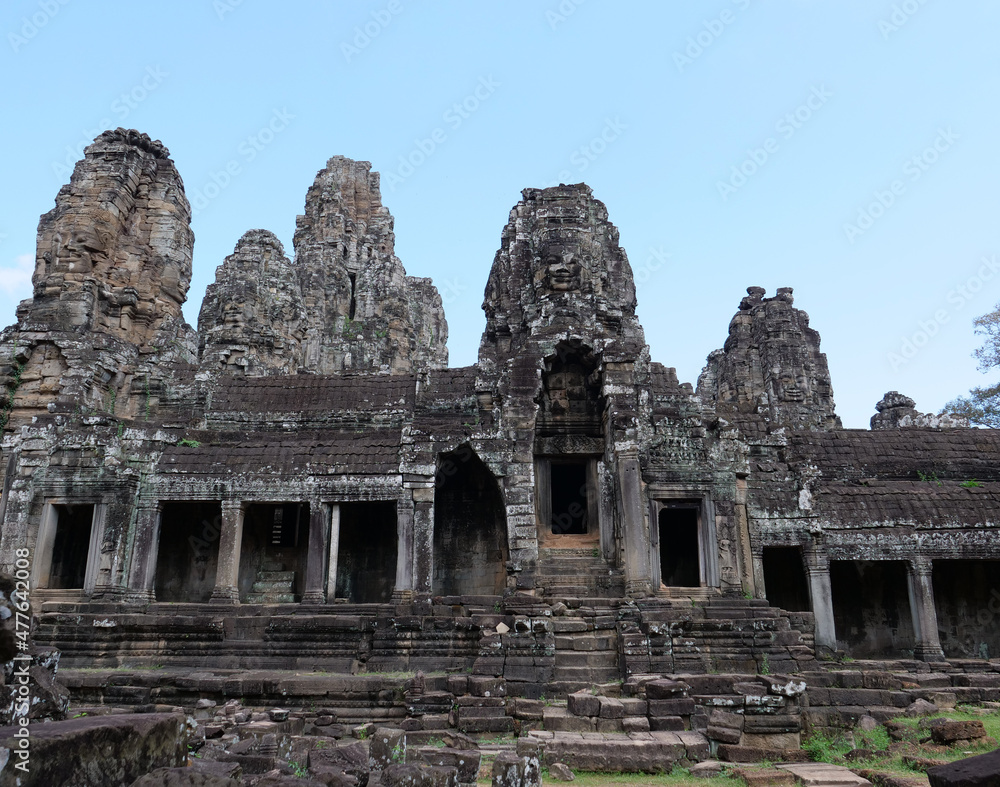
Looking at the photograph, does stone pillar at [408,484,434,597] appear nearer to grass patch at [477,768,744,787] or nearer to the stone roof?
the stone roof

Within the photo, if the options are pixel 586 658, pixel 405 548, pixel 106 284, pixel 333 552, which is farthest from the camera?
pixel 106 284

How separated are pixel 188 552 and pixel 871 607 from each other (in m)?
15.6

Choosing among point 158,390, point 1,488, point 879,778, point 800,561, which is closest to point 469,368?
point 158,390

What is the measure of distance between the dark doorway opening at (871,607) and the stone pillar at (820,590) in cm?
170

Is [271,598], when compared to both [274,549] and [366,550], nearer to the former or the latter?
[274,549]

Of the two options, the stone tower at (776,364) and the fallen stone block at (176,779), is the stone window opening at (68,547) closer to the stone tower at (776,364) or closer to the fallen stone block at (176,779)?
the fallen stone block at (176,779)

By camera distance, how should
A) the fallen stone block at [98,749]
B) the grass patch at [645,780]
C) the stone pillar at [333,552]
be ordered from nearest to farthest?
the fallen stone block at [98,749]
the grass patch at [645,780]
the stone pillar at [333,552]

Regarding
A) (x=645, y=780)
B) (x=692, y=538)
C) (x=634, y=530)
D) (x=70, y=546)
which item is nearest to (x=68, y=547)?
(x=70, y=546)

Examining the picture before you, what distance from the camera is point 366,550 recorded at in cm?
1731

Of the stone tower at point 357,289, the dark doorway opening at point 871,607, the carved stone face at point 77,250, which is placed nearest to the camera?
the dark doorway opening at point 871,607

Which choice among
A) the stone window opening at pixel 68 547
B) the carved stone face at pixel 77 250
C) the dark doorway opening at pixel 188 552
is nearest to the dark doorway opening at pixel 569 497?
the dark doorway opening at pixel 188 552

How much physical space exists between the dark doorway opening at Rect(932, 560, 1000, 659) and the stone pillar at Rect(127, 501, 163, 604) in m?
16.9

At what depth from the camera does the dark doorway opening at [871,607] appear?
17.6 meters

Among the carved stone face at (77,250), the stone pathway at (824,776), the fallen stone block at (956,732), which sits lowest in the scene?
the stone pathway at (824,776)
